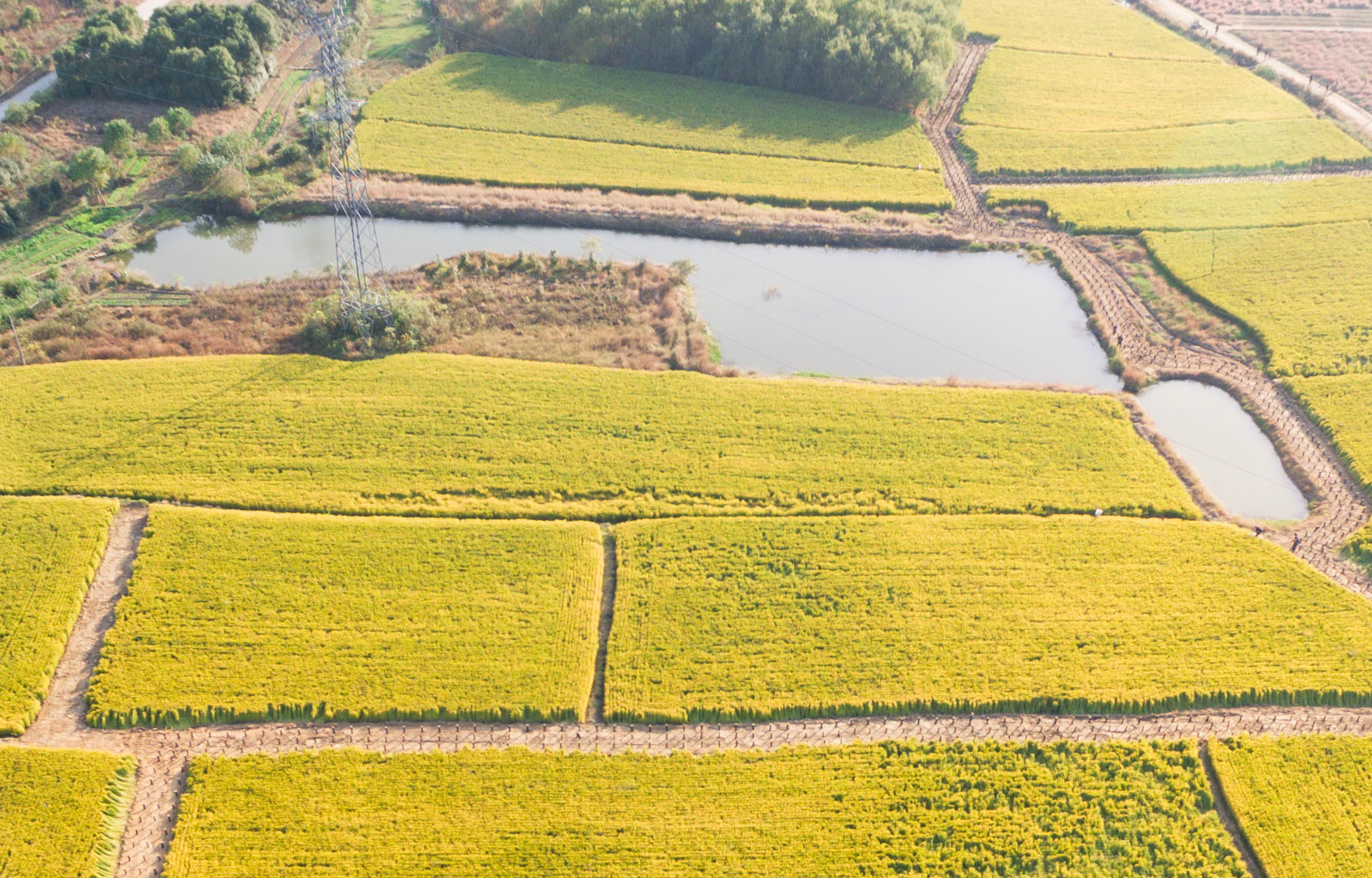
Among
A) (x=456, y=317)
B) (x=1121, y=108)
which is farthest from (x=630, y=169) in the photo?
(x=1121, y=108)

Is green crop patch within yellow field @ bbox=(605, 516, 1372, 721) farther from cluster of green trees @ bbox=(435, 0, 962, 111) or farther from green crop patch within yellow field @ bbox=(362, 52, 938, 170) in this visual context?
cluster of green trees @ bbox=(435, 0, 962, 111)

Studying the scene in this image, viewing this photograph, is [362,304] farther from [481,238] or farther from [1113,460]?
[1113,460]

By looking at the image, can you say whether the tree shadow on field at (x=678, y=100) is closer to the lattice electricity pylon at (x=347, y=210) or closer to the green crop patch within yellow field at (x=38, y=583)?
the lattice electricity pylon at (x=347, y=210)

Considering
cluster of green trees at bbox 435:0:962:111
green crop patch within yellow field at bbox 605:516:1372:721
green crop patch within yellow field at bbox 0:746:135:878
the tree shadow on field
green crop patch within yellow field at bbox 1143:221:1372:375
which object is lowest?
green crop patch within yellow field at bbox 0:746:135:878

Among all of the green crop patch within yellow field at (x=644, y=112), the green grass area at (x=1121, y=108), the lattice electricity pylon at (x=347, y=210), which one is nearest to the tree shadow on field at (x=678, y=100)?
the green crop patch within yellow field at (x=644, y=112)

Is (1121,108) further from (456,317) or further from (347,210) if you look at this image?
(347,210)

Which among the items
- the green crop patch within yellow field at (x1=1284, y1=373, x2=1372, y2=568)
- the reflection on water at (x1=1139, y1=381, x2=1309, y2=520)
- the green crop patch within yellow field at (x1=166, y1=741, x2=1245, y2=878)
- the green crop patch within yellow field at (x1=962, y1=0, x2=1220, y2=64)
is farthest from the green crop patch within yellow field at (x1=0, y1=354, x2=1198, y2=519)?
the green crop patch within yellow field at (x1=962, y1=0, x2=1220, y2=64)
